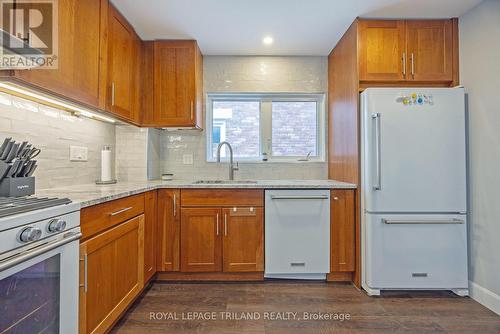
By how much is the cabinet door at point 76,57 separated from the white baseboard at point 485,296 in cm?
317

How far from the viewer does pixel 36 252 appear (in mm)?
1017

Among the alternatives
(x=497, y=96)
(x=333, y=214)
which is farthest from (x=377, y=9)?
(x=333, y=214)

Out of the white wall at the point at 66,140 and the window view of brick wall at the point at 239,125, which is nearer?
the white wall at the point at 66,140

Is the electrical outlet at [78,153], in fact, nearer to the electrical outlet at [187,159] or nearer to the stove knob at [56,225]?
the electrical outlet at [187,159]

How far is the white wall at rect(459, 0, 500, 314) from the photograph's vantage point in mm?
2027

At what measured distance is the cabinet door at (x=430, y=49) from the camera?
2.39 m

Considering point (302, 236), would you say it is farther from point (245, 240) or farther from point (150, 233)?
point (150, 233)

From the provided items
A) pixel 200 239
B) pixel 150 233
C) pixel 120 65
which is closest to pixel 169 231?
pixel 150 233

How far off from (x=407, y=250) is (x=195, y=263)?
1.77 m

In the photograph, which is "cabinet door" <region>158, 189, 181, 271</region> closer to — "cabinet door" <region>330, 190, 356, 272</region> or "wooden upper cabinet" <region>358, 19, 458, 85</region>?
"cabinet door" <region>330, 190, 356, 272</region>

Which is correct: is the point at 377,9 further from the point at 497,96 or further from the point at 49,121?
the point at 49,121

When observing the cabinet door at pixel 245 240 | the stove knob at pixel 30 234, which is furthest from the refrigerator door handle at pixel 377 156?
the stove knob at pixel 30 234

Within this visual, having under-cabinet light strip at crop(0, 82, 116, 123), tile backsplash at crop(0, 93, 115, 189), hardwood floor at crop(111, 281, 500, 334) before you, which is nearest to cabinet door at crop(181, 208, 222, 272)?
hardwood floor at crop(111, 281, 500, 334)

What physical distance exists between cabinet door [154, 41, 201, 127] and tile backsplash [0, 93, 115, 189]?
0.60 meters
